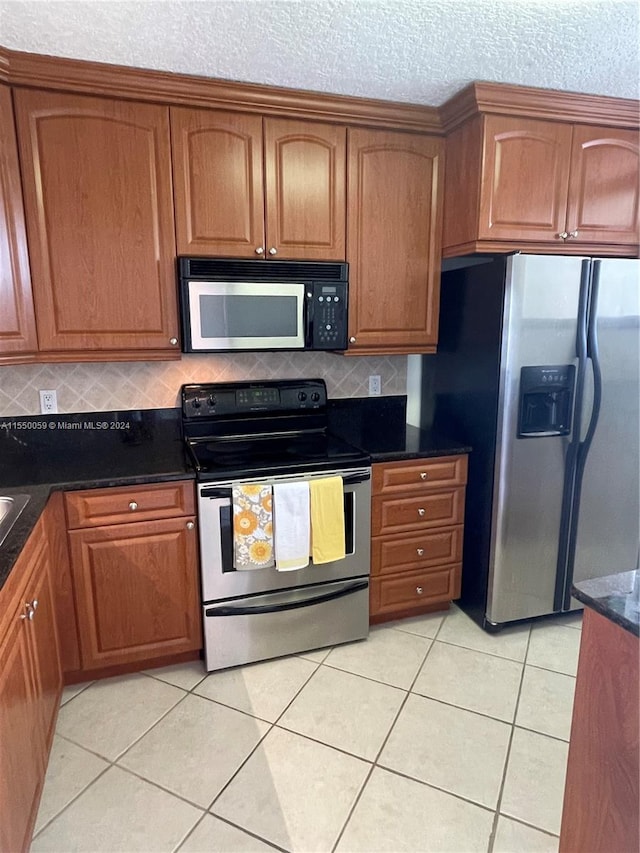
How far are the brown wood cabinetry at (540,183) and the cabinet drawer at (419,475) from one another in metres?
0.94

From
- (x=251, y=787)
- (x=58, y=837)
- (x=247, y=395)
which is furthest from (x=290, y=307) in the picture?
(x=58, y=837)

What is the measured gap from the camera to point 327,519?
7.14 ft

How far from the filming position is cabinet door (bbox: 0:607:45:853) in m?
1.21

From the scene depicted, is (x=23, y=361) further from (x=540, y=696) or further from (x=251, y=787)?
(x=540, y=696)

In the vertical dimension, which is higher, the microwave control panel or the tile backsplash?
the microwave control panel

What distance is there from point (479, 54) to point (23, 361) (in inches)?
77.3

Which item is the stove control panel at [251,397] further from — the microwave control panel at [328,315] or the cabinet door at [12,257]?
the cabinet door at [12,257]

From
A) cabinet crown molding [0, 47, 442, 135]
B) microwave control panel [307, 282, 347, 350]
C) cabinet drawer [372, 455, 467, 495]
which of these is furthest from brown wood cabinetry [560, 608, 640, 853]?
cabinet crown molding [0, 47, 442, 135]

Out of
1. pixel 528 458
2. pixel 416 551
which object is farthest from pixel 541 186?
pixel 416 551

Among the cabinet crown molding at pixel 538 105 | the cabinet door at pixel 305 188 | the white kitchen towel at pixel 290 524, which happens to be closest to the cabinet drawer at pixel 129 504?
the white kitchen towel at pixel 290 524

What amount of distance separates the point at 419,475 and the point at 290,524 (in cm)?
65

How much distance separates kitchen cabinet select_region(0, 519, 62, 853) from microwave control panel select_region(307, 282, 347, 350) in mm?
1305

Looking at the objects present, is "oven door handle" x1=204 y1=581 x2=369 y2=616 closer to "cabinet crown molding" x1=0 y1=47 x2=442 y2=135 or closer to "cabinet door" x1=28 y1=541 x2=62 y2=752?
"cabinet door" x1=28 y1=541 x2=62 y2=752

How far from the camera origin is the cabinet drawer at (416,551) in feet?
7.96
